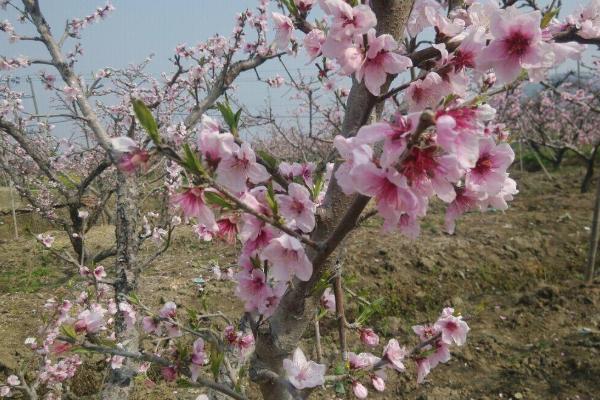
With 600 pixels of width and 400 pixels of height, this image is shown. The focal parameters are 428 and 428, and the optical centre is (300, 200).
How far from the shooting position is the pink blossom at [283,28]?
1.28 meters

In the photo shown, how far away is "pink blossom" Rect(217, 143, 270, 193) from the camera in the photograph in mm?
888

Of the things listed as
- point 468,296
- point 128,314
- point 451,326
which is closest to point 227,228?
point 451,326

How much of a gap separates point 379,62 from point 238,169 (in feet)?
1.30

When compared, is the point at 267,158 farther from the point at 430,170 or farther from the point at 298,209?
the point at 430,170

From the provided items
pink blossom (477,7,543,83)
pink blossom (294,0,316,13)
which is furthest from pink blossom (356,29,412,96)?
pink blossom (294,0,316,13)

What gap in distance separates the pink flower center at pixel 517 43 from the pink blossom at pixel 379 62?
198 mm

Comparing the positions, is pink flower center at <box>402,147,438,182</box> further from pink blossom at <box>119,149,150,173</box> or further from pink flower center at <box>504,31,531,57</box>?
pink blossom at <box>119,149,150,173</box>

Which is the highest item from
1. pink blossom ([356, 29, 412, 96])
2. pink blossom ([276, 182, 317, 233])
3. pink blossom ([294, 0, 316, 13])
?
pink blossom ([294, 0, 316, 13])

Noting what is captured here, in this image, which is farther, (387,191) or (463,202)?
(463,202)

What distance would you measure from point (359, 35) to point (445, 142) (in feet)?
1.24

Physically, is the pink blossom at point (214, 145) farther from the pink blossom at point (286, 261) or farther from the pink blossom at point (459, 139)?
the pink blossom at point (459, 139)

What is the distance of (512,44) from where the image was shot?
820mm

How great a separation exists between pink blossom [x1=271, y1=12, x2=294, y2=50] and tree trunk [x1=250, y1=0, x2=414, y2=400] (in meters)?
0.29

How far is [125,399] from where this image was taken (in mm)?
2807
